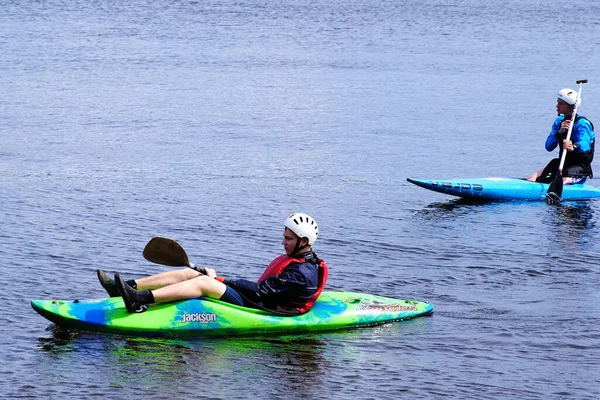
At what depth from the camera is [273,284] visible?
33.0ft

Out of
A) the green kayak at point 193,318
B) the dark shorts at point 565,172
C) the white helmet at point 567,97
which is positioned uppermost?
the white helmet at point 567,97

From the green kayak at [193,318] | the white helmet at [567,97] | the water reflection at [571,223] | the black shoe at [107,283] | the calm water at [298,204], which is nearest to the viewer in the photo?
the calm water at [298,204]

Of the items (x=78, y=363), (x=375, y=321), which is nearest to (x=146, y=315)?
(x=78, y=363)

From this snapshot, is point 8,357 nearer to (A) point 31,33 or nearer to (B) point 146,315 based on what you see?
(B) point 146,315

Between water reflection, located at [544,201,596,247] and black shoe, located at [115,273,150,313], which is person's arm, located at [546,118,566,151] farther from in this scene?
black shoe, located at [115,273,150,313]

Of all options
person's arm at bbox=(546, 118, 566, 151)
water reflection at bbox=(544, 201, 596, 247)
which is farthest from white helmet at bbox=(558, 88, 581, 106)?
water reflection at bbox=(544, 201, 596, 247)

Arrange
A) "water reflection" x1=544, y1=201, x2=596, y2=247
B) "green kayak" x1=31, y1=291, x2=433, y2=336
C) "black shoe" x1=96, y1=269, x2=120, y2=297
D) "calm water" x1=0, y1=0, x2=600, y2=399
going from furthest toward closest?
"water reflection" x1=544, y1=201, x2=596, y2=247
"black shoe" x1=96, y1=269, x2=120, y2=297
"green kayak" x1=31, y1=291, x2=433, y2=336
"calm water" x1=0, y1=0, x2=600, y2=399

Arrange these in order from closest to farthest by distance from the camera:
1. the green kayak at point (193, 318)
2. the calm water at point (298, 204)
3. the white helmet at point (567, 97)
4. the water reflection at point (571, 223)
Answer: the calm water at point (298, 204) < the green kayak at point (193, 318) < the water reflection at point (571, 223) < the white helmet at point (567, 97)

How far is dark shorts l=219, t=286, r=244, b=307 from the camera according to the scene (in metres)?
10.1

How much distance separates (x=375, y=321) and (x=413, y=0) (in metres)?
47.7

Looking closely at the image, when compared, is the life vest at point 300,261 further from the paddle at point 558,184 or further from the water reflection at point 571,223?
the paddle at point 558,184

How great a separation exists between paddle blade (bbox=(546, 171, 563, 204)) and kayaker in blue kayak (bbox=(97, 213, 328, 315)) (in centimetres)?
762

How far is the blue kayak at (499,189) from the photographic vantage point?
16.7 metres

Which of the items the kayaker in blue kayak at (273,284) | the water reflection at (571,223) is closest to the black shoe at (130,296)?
the kayaker in blue kayak at (273,284)
